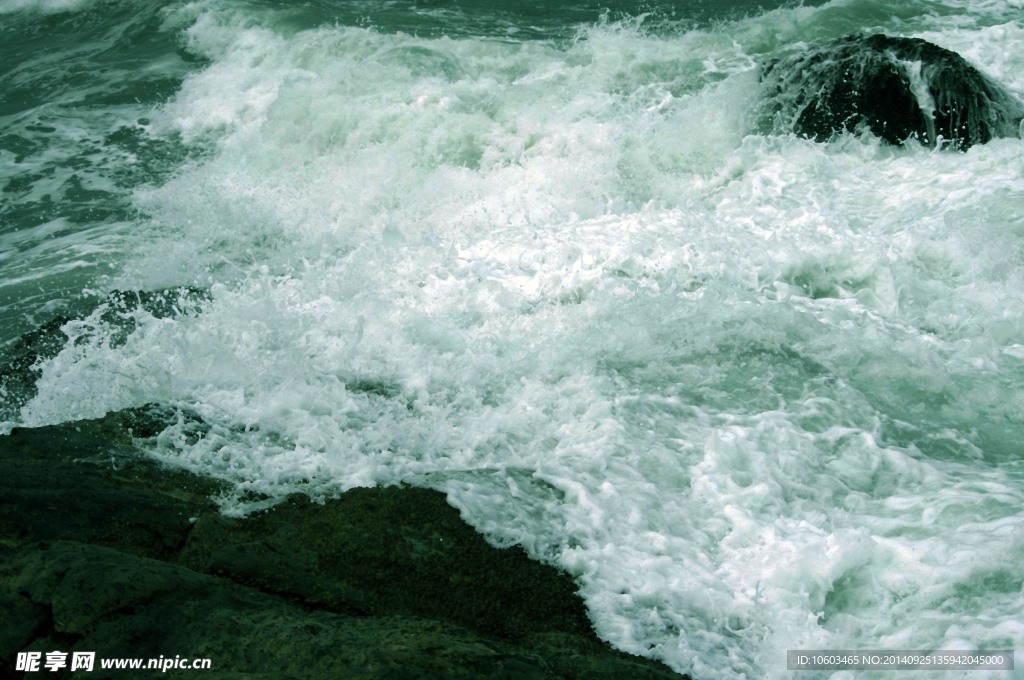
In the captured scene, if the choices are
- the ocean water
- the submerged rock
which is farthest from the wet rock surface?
the submerged rock

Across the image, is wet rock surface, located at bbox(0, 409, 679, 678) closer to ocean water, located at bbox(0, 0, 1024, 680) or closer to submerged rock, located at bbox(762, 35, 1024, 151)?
ocean water, located at bbox(0, 0, 1024, 680)

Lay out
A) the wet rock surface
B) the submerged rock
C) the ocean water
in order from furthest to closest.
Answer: the submerged rock < the ocean water < the wet rock surface

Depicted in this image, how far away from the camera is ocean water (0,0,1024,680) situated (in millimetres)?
4441

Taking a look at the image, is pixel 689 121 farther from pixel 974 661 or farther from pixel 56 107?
pixel 56 107

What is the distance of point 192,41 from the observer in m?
14.1

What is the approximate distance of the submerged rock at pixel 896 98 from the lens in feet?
29.0

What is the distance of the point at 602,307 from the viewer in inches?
263

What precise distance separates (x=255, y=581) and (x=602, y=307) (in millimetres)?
3587

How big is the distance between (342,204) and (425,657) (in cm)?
677

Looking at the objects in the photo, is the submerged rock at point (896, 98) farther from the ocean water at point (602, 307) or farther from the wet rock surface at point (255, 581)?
the wet rock surface at point (255, 581)

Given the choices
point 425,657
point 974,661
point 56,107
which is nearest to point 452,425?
point 425,657

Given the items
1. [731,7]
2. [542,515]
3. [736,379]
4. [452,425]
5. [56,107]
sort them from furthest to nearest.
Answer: [731,7], [56,107], [736,379], [452,425], [542,515]

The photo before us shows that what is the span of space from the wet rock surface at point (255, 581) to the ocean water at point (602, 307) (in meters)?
0.21

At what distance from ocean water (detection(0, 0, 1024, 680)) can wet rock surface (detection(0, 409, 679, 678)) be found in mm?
214
